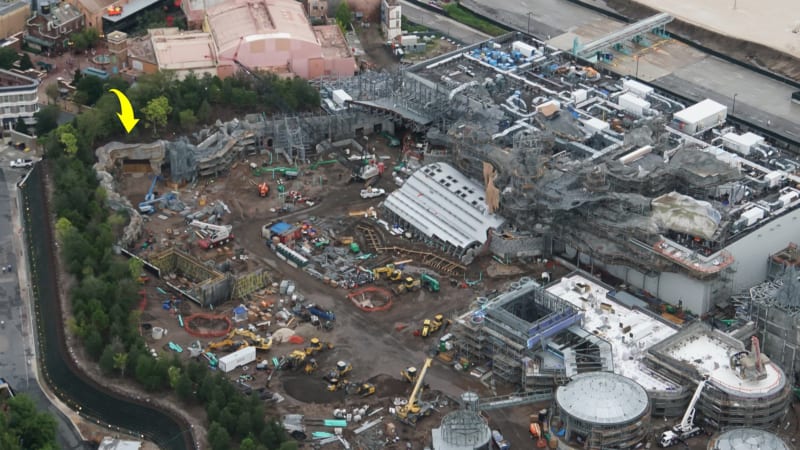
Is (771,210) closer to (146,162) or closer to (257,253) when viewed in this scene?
(257,253)

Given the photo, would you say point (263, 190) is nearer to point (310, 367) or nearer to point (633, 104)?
point (310, 367)

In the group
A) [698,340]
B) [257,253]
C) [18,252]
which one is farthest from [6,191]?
[698,340]

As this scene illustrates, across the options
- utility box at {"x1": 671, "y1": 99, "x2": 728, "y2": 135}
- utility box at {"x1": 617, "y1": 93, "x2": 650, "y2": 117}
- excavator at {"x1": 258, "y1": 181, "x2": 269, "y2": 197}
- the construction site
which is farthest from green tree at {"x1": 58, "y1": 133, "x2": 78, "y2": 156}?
utility box at {"x1": 671, "y1": 99, "x2": 728, "y2": 135}

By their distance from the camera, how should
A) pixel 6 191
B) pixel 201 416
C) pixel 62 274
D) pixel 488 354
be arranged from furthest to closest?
pixel 6 191, pixel 62 274, pixel 488 354, pixel 201 416

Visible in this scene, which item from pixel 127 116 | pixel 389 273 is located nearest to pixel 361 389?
pixel 389 273

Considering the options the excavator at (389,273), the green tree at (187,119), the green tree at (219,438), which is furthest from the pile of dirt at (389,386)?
the green tree at (187,119)
